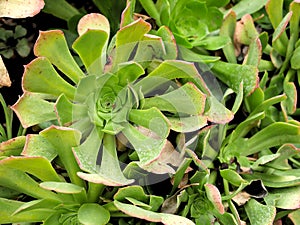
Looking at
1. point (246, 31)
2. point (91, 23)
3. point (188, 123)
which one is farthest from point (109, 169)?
point (246, 31)

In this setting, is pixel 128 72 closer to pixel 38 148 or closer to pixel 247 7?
pixel 38 148

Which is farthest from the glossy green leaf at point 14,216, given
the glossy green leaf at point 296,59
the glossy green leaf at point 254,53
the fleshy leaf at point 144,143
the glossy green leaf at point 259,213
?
the glossy green leaf at point 296,59

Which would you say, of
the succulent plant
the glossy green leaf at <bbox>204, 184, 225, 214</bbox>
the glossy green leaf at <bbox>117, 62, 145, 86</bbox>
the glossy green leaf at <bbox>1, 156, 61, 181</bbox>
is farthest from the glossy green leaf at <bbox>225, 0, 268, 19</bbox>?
the glossy green leaf at <bbox>1, 156, 61, 181</bbox>

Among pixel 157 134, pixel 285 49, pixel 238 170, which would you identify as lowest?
pixel 238 170

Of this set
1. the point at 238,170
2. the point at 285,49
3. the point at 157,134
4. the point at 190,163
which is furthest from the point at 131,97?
the point at 285,49

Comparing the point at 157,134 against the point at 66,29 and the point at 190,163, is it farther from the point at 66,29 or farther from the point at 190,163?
the point at 66,29

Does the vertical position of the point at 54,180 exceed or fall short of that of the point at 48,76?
it falls short

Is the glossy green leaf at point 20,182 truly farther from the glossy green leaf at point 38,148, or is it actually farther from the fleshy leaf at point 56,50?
the fleshy leaf at point 56,50

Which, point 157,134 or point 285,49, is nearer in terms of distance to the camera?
point 157,134
